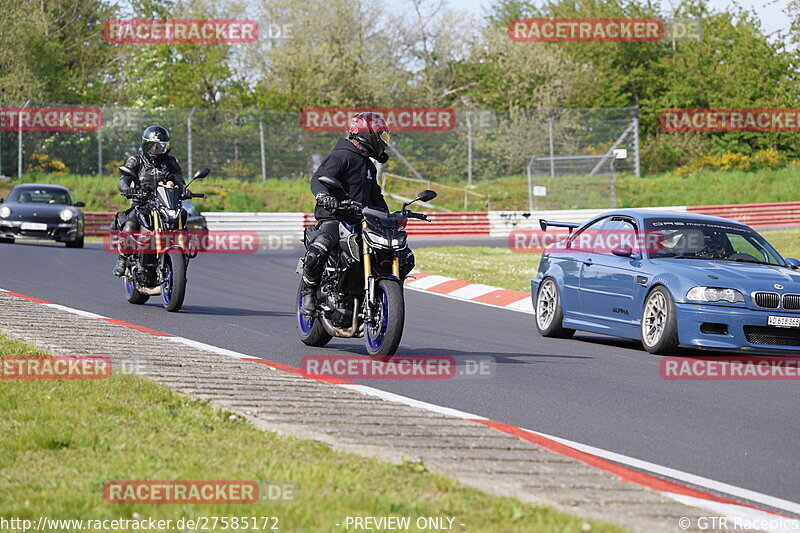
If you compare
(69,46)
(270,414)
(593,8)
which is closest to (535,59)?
(593,8)

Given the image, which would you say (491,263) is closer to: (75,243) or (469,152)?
(75,243)

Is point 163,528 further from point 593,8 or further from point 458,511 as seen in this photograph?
point 593,8

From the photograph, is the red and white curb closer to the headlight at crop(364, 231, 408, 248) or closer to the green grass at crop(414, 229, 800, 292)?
the green grass at crop(414, 229, 800, 292)

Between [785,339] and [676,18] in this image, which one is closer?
[785,339]

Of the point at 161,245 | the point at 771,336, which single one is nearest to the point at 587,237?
the point at 771,336

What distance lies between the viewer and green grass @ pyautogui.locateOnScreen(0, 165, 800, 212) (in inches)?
1671

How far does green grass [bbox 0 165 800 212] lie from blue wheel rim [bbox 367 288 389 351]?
31.3 m

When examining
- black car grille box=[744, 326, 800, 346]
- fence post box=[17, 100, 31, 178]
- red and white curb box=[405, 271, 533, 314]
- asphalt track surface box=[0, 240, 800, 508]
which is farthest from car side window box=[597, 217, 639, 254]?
fence post box=[17, 100, 31, 178]

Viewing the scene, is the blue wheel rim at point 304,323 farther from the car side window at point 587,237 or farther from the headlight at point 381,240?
the car side window at point 587,237

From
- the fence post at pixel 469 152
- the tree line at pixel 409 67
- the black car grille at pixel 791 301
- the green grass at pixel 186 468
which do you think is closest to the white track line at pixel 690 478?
the green grass at pixel 186 468

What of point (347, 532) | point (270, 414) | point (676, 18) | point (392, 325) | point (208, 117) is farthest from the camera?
point (676, 18)

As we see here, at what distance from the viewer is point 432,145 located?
4494 centimetres

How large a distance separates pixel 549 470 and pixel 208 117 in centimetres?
3705

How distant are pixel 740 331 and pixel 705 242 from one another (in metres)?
1.66
